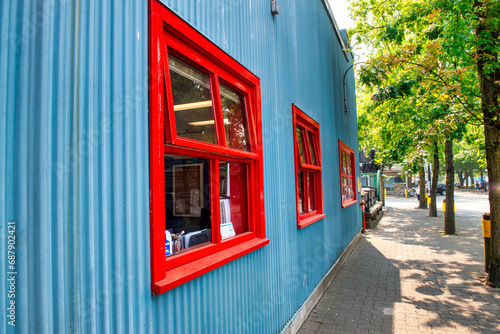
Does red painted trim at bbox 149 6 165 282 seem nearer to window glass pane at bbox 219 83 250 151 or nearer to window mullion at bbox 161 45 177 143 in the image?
window mullion at bbox 161 45 177 143

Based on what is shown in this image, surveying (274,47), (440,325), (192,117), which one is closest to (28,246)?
(192,117)

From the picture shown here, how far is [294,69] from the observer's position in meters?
4.68

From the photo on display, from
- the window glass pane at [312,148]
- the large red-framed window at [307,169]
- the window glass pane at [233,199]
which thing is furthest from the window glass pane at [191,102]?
the window glass pane at [312,148]

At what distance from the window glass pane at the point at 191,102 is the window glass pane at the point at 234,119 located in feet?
1.14

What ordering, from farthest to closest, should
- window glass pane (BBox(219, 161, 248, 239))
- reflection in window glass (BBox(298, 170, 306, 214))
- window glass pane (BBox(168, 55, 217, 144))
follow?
reflection in window glass (BBox(298, 170, 306, 214)) → window glass pane (BBox(219, 161, 248, 239)) → window glass pane (BBox(168, 55, 217, 144))

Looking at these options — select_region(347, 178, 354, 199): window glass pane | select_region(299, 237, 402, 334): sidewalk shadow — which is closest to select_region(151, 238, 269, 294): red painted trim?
select_region(299, 237, 402, 334): sidewalk shadow

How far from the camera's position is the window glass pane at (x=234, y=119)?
296cm

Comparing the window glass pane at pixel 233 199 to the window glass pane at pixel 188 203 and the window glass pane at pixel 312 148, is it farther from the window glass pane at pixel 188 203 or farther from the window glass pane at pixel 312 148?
the window glass pane at pixel 312 148

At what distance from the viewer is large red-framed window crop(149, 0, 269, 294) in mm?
1917

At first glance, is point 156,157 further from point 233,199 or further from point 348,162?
point 348,162

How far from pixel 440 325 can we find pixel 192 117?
4.36 meters

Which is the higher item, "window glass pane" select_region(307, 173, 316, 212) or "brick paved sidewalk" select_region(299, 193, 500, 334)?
"window glass pane" select_region(307, 173, 316, 212)

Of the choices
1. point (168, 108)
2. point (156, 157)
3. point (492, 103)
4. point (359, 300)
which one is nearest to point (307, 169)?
point (359, 300)

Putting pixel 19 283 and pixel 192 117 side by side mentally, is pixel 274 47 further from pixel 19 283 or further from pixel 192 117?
pixel 19 283
